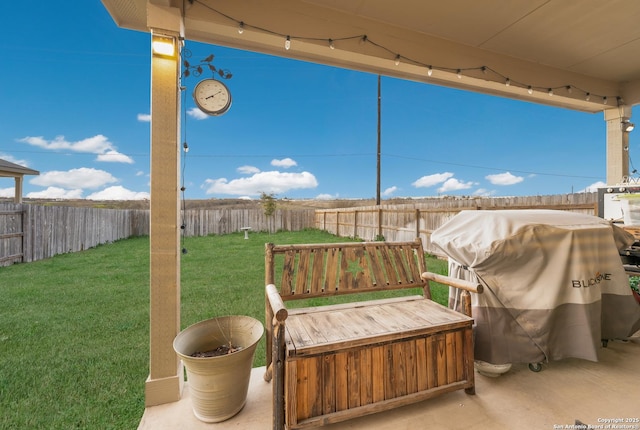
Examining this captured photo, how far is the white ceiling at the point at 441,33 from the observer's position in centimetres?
214

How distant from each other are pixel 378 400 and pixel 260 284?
2891 mm

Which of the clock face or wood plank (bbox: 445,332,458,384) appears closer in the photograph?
wood plank (bbox: 445,332,458,384)

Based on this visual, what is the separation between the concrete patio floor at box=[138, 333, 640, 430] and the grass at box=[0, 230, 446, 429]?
404mm

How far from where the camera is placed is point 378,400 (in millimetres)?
1422

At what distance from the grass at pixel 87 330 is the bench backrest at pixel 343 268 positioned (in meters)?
0.88

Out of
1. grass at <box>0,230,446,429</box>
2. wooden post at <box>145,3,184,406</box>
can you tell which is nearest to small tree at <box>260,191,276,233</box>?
grass at <box>0,230,446,429</box>

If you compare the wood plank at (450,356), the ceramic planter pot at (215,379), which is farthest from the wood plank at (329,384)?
the wood plank at (450,356)

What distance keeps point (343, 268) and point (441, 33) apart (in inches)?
100.0

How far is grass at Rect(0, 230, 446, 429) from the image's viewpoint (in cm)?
158

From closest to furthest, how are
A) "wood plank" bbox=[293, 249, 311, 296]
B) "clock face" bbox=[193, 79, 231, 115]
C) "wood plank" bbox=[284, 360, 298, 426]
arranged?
"wood plank" bbox=[284, 360, 298, 426] < "wood plank" bbox=[293, 249, 311, 296] < "clock face" bbox=[193, 79, 231, 115]

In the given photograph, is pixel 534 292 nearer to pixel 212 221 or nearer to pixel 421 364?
pixel 421 364

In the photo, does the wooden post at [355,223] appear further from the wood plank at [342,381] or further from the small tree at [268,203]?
the wood plank at [342,381]

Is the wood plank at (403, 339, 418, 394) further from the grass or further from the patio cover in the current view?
the grass

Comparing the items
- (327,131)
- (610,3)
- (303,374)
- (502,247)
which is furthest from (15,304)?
(327,131)
